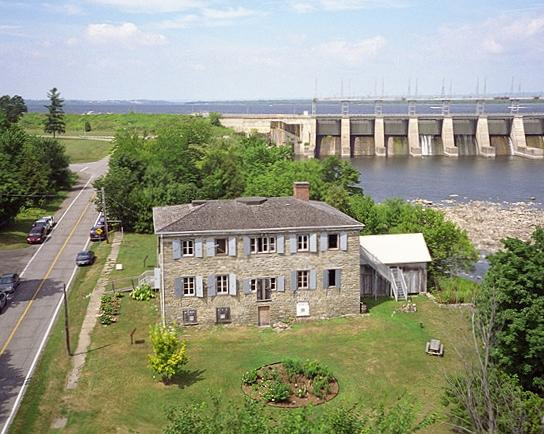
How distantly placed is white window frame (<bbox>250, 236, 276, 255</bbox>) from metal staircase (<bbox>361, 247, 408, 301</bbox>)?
27.9 feet

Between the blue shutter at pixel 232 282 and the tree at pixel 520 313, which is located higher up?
the tree at pixel 520 313

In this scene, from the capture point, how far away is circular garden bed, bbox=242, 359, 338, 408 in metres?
28.4

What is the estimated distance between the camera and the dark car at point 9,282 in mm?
41394

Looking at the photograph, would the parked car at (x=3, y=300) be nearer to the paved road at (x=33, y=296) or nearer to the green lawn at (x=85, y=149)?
the paved road at (x=33, y=296)

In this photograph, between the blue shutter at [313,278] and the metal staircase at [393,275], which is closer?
the blue shutter at [313,278]

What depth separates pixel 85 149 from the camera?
108500 millimetres

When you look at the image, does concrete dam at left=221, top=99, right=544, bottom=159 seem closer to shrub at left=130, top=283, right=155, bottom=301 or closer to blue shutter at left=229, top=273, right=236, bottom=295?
shrub at left=130, top=283, right=155, bottom=301

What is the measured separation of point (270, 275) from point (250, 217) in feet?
12.2

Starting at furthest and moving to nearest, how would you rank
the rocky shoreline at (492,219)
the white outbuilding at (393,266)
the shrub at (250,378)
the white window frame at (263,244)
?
1. the rocky shoreline at (492,219)
2. the white outbuilding at (393,266)
3. the white window frame at (263,244)
4. the shrub at (250,378)

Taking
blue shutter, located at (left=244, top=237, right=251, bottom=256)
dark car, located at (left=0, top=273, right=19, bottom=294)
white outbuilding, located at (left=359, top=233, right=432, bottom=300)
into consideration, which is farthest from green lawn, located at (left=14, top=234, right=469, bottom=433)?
dark car, located at (left=0, top=273, right=19, bottom=294)

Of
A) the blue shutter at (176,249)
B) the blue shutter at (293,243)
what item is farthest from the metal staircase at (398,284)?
the blue shutter at (176,249)

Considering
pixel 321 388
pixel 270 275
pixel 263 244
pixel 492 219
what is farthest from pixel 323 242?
pixel 492 219

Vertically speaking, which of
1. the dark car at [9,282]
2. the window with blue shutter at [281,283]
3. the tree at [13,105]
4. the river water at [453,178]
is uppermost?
the tree at [13,105]

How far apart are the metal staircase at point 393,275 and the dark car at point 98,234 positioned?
2580cm
